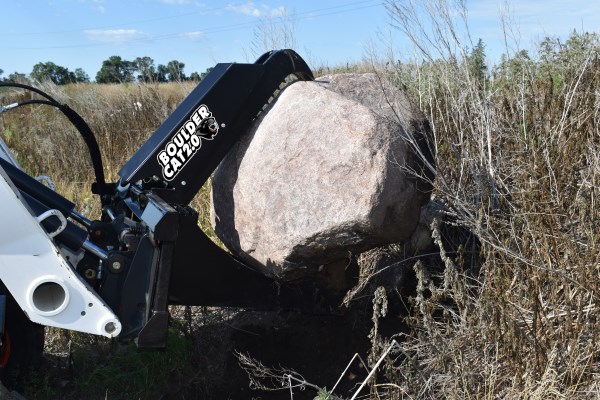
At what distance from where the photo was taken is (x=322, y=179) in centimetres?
355

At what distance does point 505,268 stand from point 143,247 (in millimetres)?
1706

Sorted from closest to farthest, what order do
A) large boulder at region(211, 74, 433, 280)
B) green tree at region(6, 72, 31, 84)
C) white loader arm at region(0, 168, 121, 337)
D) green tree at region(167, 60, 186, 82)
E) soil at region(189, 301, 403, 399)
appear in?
white loader arm at region(0, 168, 121, 337)
large boulder at region(211, 74, 433, 280)
soil at region(189, 301, 403, 399)
green tree at region(167, 60, 186, 82)
green tree at region(6, 72, 31, 84)

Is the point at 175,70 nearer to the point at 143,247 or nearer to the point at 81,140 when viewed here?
the point at 81,140

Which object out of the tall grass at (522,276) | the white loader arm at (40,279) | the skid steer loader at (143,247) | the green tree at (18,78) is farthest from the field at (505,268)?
the green tree at (18,78)

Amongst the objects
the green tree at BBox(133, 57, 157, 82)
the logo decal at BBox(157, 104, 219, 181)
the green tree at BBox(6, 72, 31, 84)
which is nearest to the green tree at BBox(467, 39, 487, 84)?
the logo decal at BBox(157, 104, 219, 181)

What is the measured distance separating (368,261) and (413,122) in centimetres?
113

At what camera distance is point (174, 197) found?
3783 mm

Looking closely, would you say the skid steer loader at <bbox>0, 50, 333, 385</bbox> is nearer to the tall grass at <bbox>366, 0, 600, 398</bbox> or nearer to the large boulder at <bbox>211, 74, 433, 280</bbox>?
the large boulder at <bbox>211, 74, 433, 280</bbox>

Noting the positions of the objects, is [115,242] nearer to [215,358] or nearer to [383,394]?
[215,358]

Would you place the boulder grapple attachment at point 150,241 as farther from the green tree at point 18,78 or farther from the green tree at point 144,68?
the green tree at point 18,78

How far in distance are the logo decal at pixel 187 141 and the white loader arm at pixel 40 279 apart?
736 millimetres

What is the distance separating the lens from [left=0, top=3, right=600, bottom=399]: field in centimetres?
334

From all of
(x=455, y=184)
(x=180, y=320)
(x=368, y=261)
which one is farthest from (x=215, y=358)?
(x=455, y=184)

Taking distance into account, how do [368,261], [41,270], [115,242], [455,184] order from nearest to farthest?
[41,270] < [115,242] < [455,184] < [368,261]
